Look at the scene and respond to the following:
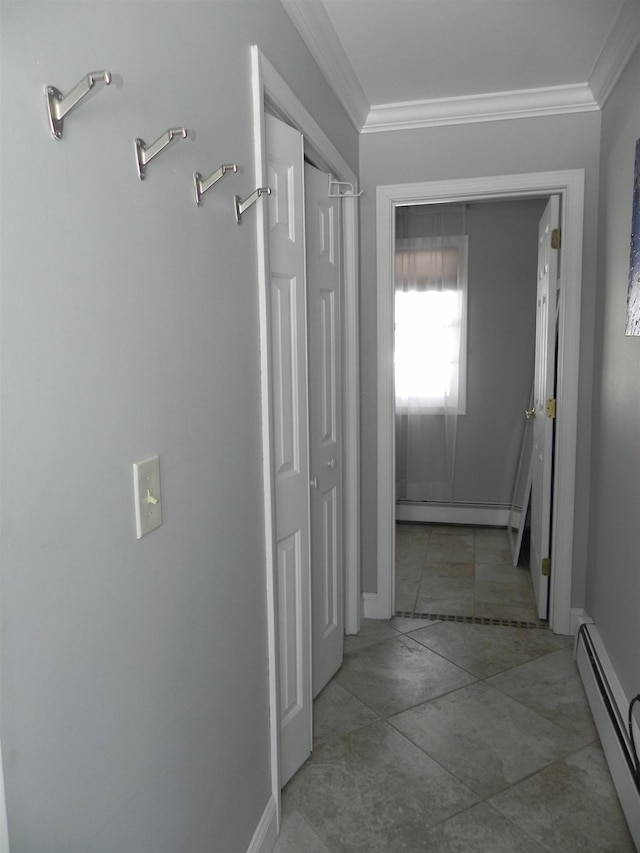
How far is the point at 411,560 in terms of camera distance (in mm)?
4199

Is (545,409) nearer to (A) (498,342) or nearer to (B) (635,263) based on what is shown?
(B) (635,263)

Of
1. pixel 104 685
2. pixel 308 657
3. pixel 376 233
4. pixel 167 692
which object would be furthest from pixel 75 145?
pixel 376 233

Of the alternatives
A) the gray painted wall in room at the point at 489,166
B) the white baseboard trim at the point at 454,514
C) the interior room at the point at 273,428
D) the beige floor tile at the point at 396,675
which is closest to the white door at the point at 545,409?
the interior room at the point at 273,428

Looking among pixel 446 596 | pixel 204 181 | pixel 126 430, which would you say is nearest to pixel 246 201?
pixel 204 181

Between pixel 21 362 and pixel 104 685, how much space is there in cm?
53

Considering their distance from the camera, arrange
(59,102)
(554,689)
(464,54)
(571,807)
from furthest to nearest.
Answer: (554,689) < (464,54) < (571,807) < (59,102)

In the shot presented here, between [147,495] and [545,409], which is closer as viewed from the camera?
[147,495]

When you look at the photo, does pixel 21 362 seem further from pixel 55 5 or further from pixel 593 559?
pixel 593 559

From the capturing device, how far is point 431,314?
462cm

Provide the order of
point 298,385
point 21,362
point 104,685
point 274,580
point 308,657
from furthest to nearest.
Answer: point 308,657 < point 298,385 < point 274,580 < point 104,685 < point 21,362

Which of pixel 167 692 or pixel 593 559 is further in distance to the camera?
pixel 593 559

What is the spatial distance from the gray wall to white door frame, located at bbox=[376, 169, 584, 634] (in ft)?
5.07

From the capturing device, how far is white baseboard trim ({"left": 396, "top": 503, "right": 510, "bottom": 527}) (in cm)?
488

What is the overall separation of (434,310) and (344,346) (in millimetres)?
1893
